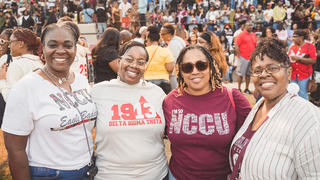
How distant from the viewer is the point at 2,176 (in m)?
3.72

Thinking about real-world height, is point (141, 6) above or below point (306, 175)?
above

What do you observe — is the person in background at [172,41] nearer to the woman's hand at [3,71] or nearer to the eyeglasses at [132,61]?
the woman's hand at [3,71]

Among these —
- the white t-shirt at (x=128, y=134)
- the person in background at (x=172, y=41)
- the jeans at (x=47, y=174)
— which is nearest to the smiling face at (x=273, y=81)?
the white t-shirt at (x=128, y=134)

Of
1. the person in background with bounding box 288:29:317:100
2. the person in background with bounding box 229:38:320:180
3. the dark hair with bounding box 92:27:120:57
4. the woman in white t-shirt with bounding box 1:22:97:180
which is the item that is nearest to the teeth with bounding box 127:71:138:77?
the woman in white t-shirt with bounding box 1:22:97:180

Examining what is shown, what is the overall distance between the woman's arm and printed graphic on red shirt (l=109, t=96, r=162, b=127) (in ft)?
2.09

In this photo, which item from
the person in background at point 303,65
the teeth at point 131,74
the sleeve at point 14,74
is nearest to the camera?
the teeth at point 131,74

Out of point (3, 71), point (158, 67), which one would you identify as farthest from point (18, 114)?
point (158, 67)

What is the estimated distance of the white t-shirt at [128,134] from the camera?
2125 mm

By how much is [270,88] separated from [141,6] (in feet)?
37.5

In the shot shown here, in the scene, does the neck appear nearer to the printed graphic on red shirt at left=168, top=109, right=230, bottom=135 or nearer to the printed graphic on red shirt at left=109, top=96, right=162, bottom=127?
the printed graphic on red shirt at left=168, top=109, right=230, bottom=135

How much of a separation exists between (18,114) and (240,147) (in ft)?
4.88

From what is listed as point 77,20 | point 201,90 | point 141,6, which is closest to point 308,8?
point 141,6

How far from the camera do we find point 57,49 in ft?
6.45

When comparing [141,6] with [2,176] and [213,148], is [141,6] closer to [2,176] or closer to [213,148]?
[2,176]
